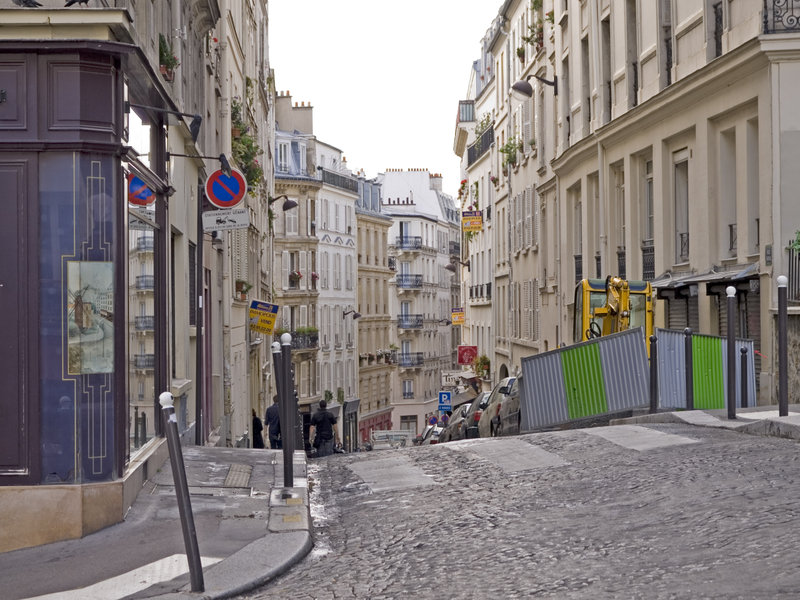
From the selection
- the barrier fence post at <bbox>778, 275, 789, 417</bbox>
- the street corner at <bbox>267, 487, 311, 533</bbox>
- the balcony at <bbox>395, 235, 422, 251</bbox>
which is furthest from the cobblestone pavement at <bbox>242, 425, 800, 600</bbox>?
the balcony at <bbox>395, 235, 422, 251</bbox>

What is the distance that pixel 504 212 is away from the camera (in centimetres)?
4794

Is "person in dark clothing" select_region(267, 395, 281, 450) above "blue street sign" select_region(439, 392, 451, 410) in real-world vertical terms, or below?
above

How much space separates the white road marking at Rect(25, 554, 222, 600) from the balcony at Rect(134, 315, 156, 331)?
12.5ft

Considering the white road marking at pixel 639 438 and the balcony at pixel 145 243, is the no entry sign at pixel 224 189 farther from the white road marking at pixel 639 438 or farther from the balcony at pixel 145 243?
the white road marking at pixel 639 438

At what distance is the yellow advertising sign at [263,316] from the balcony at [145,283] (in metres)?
11.9

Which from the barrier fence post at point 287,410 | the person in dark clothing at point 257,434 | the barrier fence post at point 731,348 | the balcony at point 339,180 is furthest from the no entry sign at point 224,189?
the balcony at point 339,180

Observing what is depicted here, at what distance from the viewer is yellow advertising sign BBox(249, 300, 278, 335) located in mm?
24147

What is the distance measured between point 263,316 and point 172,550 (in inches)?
653

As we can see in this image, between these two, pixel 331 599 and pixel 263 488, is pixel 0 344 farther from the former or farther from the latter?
pixel 331 599

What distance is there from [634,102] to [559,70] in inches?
338

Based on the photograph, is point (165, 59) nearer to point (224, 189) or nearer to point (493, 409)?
point (224, 189)

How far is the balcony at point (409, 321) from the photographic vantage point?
90438 mm

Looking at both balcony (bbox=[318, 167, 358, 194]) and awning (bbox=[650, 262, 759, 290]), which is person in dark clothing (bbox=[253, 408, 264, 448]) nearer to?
awning (bbox=[650, 262, 759, 290])

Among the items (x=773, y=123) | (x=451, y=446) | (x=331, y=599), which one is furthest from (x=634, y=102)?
(x=331, y=599)
